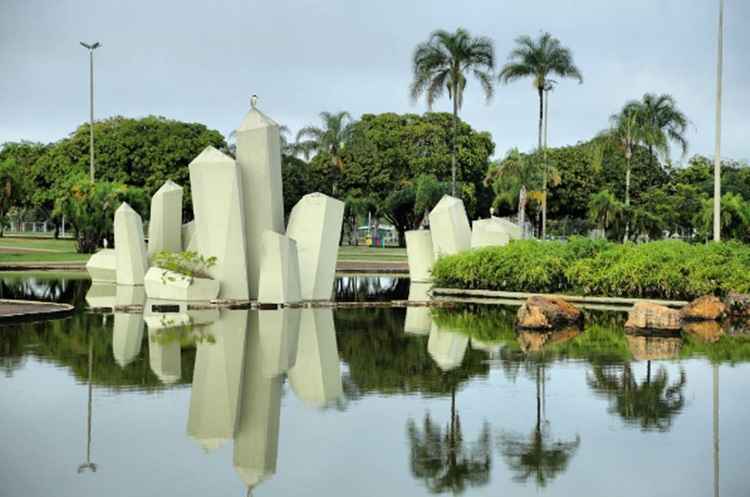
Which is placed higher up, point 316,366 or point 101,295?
point 101,295

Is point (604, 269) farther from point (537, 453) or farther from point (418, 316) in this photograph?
point (537, 453)

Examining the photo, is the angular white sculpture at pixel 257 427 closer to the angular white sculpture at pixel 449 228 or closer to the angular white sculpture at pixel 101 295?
the angular white sculpture at pixel 101 295

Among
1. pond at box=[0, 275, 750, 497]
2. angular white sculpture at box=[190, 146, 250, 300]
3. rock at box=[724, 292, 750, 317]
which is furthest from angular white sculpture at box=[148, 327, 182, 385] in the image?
rock at box=[724, 292, 750, 317]

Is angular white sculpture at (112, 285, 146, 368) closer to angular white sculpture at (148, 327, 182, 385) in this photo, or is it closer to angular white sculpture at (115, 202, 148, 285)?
angular white sculpture at (148, 327, 182, 385)

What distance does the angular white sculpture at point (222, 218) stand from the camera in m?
23.4

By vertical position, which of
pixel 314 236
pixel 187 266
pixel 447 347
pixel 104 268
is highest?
pixel 314 236

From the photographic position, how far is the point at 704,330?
1950 cm

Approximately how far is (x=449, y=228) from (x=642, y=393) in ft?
65.1

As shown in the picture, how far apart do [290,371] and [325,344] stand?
306cm

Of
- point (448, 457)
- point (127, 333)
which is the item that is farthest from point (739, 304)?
point (448, 457)

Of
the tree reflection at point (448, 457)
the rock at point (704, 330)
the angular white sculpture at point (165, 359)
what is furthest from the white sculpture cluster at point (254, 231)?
the tree reflection at point (448, 457)

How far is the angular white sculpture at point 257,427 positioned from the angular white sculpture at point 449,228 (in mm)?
18291

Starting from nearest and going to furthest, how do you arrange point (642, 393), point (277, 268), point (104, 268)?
1. point (642, 393)
2. point (277, 268)
3. point (104, 268)

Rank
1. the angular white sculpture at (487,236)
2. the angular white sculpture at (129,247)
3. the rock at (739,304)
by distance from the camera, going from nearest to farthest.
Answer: the rock at (739,304), the angular white sculpture at (129,247), the angular white sculpture at (487,236)
